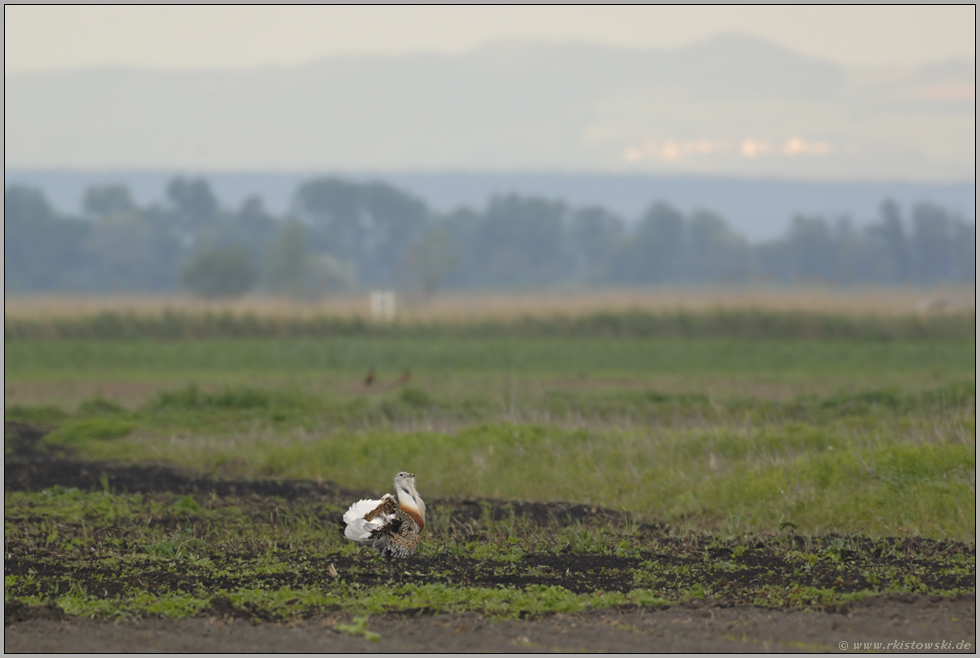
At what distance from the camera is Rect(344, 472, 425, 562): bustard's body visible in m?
7.57

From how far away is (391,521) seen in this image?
7586 millimetres

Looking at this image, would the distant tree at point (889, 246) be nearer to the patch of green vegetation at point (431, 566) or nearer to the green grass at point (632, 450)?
the green grass at point (632, 450)

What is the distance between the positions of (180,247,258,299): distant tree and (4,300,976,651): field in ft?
226

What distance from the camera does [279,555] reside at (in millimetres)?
9406

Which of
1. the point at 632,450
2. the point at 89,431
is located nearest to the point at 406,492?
the point at 632,450

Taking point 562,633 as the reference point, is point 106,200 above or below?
above

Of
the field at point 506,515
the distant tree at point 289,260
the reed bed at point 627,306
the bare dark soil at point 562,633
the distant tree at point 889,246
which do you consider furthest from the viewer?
the distant tree at point 889,246

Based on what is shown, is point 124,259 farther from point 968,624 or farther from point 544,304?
point 968,624

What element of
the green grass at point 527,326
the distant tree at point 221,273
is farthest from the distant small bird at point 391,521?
the distant tree at point 221,273

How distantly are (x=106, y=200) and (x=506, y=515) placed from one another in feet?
432

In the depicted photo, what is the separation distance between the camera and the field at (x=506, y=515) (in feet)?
23.6

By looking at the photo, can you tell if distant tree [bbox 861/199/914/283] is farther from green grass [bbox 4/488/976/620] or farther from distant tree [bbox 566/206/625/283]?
green grass [bbox 4/488/976/620]

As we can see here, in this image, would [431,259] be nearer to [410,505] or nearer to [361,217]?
[361,217]

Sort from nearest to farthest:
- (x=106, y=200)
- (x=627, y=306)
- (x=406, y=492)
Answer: (x=406, y=492), (x=627, y=306), (x=106, y=200)
